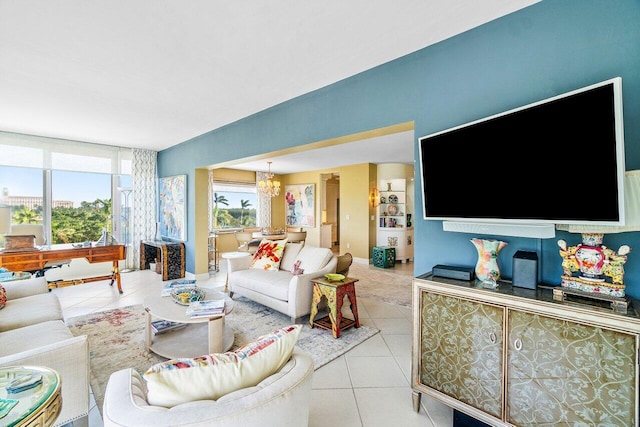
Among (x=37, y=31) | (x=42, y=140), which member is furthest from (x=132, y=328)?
(x=42, y=140)

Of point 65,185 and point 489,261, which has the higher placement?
point 65,185

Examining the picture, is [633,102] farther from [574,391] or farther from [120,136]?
[120,136]

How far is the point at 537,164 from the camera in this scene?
1499 mm

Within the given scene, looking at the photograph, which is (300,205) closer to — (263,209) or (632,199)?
(263,209)

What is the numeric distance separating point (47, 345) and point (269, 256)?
99.7 inches

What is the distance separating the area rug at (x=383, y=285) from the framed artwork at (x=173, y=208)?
143 inches

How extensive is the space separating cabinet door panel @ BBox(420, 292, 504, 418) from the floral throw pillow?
2490 millimetres

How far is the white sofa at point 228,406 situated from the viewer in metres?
0.83

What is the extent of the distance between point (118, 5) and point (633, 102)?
10.3 ft

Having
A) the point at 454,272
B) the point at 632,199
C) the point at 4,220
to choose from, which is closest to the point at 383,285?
the point at 454,272

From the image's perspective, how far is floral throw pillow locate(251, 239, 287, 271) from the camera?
3938 millimetres

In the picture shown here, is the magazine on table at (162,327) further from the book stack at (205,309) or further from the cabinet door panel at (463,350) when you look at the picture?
the cabinet door panel at (463,350)

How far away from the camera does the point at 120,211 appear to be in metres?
5.97

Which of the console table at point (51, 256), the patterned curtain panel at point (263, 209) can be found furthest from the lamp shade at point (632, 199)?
the patterned curtain panel at point (263, 209)
